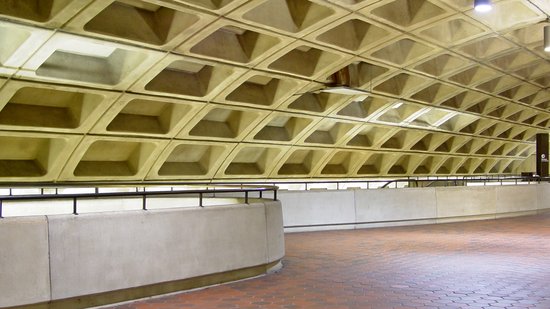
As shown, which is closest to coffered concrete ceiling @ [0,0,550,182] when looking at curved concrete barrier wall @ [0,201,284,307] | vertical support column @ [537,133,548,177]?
vertical support column @ [537,133,548,177]

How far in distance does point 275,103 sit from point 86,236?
18.0 meters

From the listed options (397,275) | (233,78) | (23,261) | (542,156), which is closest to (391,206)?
(397,275)

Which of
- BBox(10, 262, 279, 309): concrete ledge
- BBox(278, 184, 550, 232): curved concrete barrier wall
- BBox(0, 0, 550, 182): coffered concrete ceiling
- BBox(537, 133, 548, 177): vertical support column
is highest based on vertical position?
BBox(0, 0, 550, 182): coffered concrete ceiling

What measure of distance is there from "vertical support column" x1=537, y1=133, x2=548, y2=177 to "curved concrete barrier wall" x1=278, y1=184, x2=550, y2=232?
11783 mm

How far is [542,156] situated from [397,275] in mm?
25762

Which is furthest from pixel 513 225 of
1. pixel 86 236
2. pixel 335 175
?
pixel 335 175

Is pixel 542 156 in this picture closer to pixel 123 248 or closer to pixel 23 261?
pixel 123 248

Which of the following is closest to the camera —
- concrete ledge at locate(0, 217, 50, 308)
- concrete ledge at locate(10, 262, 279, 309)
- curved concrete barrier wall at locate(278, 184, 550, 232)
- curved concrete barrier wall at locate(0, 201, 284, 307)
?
concrete ledge at locate(0, 217, 50, 308)

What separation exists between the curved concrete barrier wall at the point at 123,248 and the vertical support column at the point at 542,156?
1042 inches

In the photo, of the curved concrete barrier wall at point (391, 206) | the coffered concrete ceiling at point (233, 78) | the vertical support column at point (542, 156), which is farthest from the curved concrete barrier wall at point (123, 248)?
the vertical support column at point (542, 156)

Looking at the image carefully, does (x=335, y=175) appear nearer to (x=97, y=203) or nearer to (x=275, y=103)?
(x=275, y=103)

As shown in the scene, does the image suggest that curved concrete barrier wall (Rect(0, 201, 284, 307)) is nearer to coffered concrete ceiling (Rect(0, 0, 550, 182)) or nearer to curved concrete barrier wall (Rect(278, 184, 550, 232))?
curved concrete barrier wall (Rect(278, 184, 550, 232))

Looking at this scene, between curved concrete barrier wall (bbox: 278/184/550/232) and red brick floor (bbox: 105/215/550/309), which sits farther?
curved concrete barrier wall (bbox: 278/184/550/232)

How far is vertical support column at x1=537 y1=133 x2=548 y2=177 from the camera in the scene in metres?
31.3
